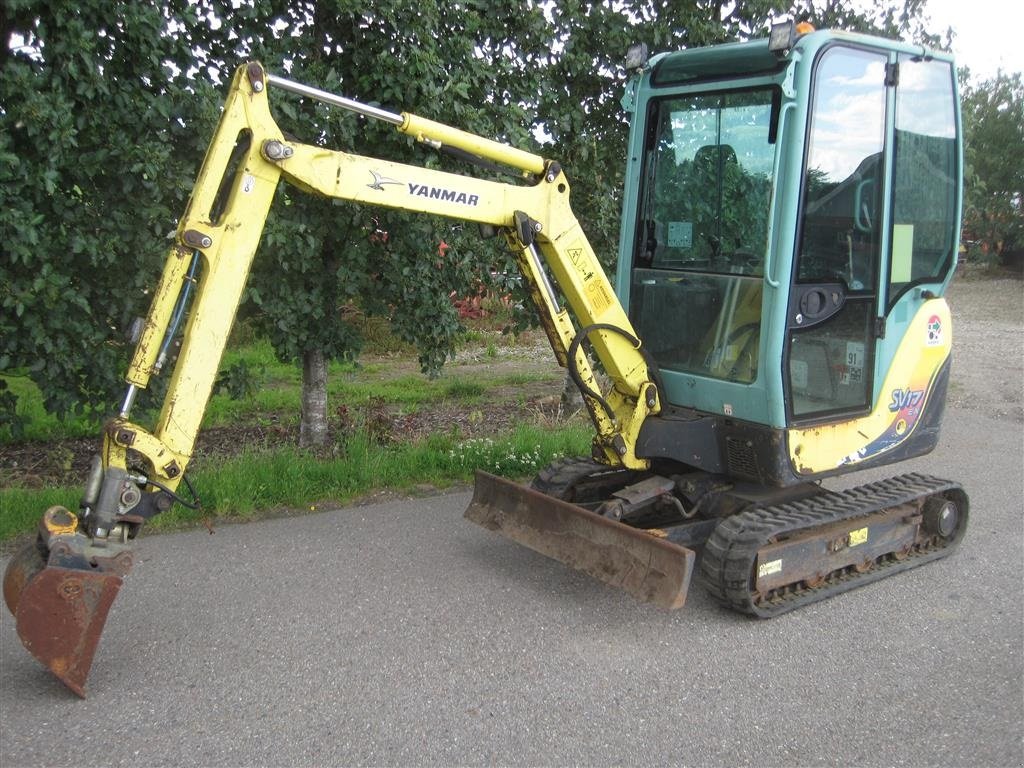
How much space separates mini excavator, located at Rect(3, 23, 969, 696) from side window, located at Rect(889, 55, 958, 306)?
0.6 inches

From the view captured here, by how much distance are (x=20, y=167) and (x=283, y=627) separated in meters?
2.83

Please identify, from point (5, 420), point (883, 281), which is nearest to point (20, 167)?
point (5, 420)

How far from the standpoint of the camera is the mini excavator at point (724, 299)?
387 cm

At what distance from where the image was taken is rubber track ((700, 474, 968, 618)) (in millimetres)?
4406

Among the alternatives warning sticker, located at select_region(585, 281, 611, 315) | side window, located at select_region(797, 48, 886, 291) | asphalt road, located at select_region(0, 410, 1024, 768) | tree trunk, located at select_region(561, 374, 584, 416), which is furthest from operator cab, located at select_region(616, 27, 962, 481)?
tree trunk, located at select_region(561, 374, 584, 416)

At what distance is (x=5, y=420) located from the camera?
5.88 meters

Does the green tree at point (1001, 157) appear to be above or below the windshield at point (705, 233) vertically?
above

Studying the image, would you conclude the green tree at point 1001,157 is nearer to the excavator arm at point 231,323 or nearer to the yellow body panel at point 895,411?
the yellow body panel at point 895,411

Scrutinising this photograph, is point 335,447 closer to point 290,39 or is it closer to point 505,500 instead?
point 505,500

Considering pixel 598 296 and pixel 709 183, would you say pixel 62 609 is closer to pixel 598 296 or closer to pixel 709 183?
pixel 598 296

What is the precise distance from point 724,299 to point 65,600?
3359mm

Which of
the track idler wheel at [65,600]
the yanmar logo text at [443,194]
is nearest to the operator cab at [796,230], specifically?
the yanmar logo text at [443,194]

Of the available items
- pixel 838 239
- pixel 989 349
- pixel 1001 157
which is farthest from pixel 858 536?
pixel 1001 157

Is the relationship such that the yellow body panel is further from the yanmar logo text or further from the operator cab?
the yanmar logo text
